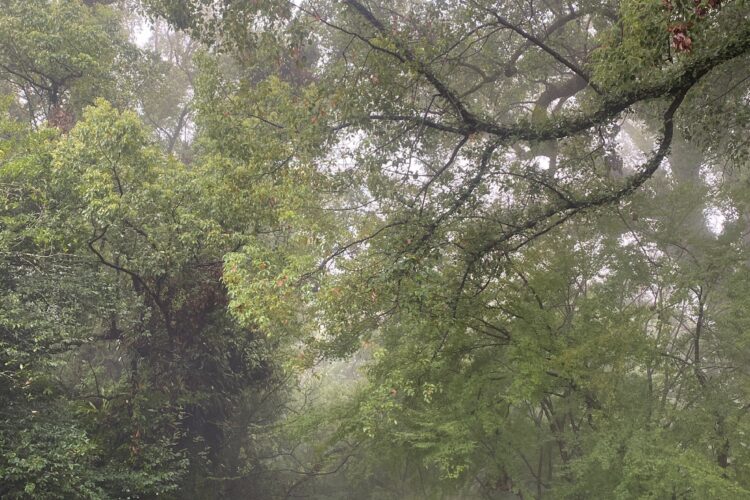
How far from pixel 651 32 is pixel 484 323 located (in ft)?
13.8

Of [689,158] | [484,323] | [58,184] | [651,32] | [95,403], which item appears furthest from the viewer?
[689,158]

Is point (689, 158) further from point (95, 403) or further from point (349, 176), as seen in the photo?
point (95, 403)

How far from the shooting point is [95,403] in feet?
29.4

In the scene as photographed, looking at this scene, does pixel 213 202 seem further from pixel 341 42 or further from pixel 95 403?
pixel 341 42

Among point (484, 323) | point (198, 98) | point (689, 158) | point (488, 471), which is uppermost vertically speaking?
point (689, 158)

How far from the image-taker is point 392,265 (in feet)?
17.5

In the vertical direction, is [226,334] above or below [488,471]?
above

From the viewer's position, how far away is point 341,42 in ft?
37.1

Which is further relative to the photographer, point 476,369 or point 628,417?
point 476,369

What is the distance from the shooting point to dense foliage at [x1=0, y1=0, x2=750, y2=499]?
5699 mm

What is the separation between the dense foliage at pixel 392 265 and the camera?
5699 mm

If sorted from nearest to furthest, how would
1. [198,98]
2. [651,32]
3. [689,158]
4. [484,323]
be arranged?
[651,32], [198,98], [484,323], [689,158]

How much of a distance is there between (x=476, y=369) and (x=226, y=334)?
459 centimetres

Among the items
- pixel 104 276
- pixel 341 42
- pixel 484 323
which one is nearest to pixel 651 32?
pixel 484 323
